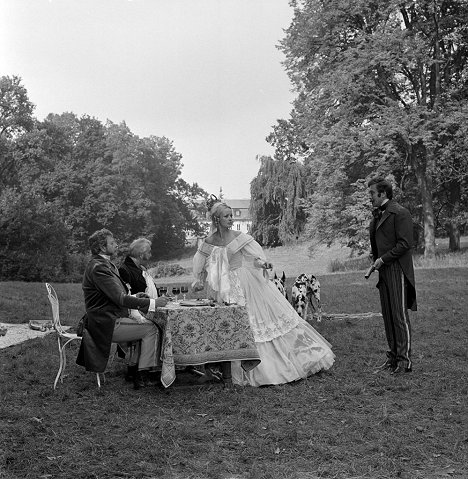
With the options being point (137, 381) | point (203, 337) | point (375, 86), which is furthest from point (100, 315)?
point (375, 86)

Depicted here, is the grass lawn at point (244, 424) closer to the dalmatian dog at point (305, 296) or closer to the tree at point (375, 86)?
the dalmatian dog at point (305, 296)

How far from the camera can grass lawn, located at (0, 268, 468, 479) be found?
Result: 427cm

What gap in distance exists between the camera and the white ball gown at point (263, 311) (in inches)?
279

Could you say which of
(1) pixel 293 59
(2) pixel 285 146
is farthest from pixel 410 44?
(2) pixel 285 146

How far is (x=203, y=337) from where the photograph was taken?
21.5 feet

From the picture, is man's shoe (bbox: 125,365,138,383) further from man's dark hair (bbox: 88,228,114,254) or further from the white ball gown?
man's dark hair (bbox: 88,228,114,254)

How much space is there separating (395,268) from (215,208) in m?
2.09

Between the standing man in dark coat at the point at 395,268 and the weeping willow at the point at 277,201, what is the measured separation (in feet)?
113

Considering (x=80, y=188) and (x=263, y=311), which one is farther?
(x=80, y=188)

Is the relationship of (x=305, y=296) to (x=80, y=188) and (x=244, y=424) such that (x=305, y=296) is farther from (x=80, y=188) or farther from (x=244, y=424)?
(x=80, y=188)

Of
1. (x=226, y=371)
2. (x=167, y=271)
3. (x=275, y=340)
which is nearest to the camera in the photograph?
(x=226, y=371)

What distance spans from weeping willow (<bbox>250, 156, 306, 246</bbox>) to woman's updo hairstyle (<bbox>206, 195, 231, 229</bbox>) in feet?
113

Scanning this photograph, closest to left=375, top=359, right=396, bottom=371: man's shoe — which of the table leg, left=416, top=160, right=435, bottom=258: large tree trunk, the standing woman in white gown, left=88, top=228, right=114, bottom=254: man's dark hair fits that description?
the standing woman in white gown

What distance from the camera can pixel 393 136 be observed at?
90.2ft
